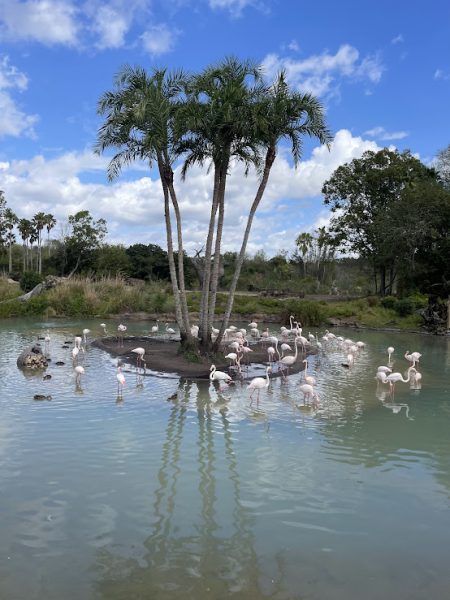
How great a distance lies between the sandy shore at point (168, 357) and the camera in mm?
15383

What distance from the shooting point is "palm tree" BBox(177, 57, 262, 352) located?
14906 millimetres

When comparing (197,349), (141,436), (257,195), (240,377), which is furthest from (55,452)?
(257,195)

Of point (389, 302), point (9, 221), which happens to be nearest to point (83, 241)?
point (9, 221)

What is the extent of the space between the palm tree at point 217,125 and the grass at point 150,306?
1526 cm

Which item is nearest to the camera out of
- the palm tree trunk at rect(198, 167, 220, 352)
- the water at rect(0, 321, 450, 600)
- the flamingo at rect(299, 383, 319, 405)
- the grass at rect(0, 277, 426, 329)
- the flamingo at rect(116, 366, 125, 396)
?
the water at rect(0, 321, 450, 600)

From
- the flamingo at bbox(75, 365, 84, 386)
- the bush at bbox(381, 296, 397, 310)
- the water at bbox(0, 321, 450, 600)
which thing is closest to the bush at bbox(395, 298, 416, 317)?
the bush at bbox(381, 296, 397, 310)

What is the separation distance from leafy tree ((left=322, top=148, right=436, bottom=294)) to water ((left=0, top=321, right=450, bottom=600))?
31.2m

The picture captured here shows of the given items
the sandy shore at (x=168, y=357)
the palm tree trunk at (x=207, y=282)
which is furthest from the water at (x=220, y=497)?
the palm tree trunk at (x=207, y=282)

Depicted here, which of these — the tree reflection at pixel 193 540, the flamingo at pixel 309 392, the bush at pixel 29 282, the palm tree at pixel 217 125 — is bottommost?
the tree reflection at pixel 193 540

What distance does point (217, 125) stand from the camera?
1498 cm

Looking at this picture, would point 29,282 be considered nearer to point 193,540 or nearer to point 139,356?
point 139,356

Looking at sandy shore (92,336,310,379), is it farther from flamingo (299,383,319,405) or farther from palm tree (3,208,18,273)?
palm tree (3,208,18,273)

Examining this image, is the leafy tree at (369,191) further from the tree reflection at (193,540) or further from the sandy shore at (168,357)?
the tree reflection at (193,540)

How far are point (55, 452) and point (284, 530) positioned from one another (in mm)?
3975
